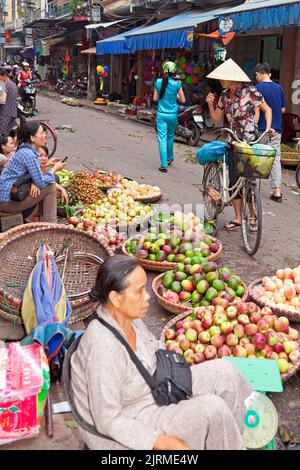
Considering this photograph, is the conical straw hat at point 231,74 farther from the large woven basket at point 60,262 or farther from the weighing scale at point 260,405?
the weighing scale at point 260,405

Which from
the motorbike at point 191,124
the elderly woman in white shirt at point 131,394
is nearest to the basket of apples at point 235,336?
the elderly woman in white shirt at point 131,394

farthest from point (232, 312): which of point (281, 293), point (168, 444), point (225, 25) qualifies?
point (225, 25)

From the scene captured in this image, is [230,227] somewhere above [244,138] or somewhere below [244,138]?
below

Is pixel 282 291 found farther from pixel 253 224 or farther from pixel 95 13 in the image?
pixel 95 13

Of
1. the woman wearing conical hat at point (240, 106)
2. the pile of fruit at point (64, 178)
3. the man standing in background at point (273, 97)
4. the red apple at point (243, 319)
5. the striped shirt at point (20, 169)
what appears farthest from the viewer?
the man standing in background at point (273, 97)

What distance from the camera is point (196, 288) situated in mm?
4398

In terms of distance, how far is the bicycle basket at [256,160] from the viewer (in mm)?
5137

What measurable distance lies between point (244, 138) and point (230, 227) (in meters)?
Result: 1.08

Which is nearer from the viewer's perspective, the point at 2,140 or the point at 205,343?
the point at 205,343

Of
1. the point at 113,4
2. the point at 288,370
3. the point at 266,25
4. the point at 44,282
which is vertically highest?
the point at 113,4

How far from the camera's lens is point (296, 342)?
3674 mm

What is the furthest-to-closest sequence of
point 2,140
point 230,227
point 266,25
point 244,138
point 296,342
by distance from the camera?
1. point 266,25
2. point 2,140
3. point 230,227
4. point 244,138
5. point 296,342

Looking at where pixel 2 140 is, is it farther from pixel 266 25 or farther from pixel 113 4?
pixel 113 4

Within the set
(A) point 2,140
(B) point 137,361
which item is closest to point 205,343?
(B) point 137,361
